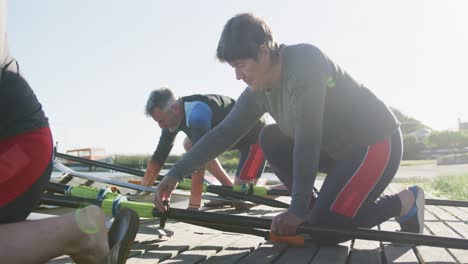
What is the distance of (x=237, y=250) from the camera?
10.3ft

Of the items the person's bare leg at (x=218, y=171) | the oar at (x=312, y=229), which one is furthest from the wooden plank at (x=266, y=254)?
the person's bare leg at (x=218, y=171)

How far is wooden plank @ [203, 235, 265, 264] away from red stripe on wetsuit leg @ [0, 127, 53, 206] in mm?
1228

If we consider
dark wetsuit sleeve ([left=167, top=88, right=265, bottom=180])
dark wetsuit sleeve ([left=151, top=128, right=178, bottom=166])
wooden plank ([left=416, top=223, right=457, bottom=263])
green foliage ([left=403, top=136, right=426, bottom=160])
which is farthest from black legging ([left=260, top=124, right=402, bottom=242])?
green foliage ([left=403, top=136, right=426, bottom=160])

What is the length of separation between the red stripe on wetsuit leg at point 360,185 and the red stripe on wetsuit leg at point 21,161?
1688 millimetres

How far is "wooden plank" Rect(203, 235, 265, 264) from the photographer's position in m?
2.81

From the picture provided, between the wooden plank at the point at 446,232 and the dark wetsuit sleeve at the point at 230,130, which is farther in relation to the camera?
the dark wetsuit sleeve at the point at 230,130

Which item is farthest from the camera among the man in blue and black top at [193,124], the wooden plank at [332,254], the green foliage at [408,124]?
the green foliage at [408,124]

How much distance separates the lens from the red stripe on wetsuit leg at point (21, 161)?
1.79m

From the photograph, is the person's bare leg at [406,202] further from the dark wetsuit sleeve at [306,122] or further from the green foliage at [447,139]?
the green foliage at [447,139]

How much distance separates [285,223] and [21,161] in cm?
124

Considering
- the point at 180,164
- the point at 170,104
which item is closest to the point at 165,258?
the point at 180,164

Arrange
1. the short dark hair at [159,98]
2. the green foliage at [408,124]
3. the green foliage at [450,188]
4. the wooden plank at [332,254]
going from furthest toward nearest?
the green foliage at [408,124]
the green foliage at [450,188]
the short dark hair at [159,98]
the wooden plank at [332,254]

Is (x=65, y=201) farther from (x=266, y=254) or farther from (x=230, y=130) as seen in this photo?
(x=266, y=254)

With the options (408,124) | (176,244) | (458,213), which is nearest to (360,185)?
(176,244)
